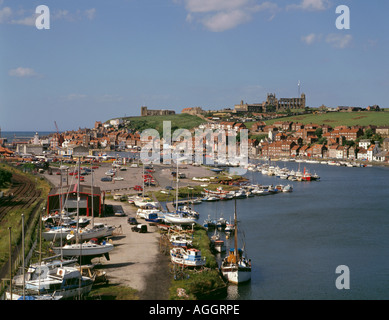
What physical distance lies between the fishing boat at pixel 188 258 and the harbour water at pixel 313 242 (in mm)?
1393

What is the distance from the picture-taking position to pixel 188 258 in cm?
1495

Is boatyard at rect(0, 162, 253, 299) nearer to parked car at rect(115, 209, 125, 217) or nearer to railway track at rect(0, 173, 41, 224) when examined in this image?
parked car at rect(115, 209, 125, 217)

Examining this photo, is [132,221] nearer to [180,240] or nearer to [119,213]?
[119,213]

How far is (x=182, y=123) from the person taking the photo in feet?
414

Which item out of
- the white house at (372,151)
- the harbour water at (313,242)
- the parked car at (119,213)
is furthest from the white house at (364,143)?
the parked car at (119,213)

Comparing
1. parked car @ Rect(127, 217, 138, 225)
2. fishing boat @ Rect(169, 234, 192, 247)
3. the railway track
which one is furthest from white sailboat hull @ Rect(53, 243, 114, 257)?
the railway track

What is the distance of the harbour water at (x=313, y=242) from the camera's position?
1452 centimetres

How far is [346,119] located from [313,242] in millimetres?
96557

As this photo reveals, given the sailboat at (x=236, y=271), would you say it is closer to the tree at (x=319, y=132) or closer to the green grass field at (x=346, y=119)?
the tree at (x=319, y=132)

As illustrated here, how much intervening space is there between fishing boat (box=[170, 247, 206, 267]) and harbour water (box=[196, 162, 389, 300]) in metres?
1.39

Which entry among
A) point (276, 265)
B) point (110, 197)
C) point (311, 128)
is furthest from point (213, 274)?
point (311, 128)

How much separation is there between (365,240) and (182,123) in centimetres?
10624

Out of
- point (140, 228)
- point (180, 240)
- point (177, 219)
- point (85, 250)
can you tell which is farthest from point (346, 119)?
point (85, 250)

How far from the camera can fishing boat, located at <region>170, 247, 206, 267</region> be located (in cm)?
1482
